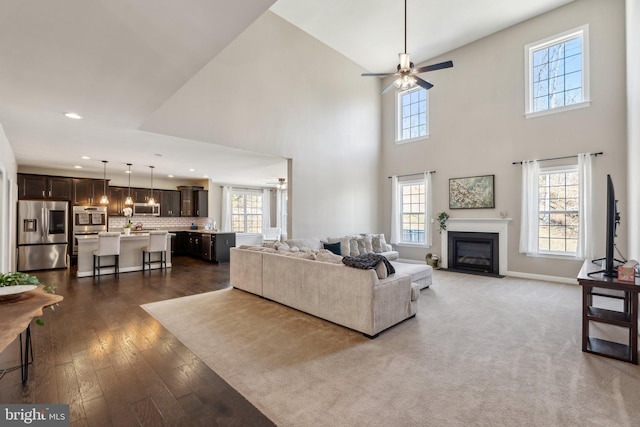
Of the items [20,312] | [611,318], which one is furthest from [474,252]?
[20,312]

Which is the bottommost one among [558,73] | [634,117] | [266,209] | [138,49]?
[266,209]

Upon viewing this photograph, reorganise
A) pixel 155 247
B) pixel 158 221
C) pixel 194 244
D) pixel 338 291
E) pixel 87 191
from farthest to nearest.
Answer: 1. pixel 158 221
2. pixel 194 244
3. pixel 87 191
4. pixel 155 247
5. pixel 338 291

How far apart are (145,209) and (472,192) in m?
9.46

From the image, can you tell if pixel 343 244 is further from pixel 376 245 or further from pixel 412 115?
pixel 412 115

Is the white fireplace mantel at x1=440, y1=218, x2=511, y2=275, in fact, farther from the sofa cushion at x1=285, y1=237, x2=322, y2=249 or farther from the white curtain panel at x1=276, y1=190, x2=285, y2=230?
the white curtain panel at x1=276, y1=190, x2=285, y2=230

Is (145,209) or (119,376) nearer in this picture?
(119,376)

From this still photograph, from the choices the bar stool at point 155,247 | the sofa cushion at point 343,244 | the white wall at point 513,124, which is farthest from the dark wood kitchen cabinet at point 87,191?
the white wall at point 513,124

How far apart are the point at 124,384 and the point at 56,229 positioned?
7356 millimetres

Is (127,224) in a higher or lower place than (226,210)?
lower

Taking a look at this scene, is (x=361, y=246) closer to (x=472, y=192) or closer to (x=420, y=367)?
(x=472, y=192)

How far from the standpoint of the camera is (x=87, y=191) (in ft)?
26.8

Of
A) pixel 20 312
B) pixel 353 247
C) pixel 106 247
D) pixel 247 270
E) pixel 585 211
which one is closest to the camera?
pixel 20 312

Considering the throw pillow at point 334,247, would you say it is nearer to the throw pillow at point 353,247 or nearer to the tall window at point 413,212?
the throw pillow at point 353,247

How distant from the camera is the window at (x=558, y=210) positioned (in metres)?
5.71
